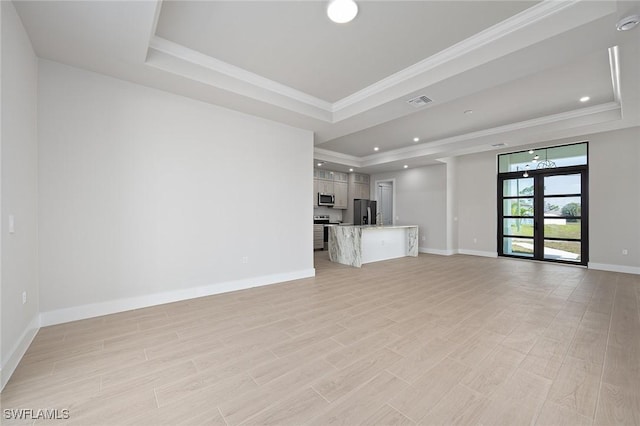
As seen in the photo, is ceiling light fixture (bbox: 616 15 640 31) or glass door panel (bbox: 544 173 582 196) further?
glass door panel (bbox: 544 173 582 196)

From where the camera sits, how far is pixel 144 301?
3.38m

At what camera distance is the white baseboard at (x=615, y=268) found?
17.7 feet

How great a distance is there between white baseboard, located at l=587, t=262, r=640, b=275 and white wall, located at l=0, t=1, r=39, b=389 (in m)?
9.07

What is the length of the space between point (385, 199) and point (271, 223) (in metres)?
6.67

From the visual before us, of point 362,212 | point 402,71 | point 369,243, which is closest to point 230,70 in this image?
point 402,71

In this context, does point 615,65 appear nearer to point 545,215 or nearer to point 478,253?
point 545,215

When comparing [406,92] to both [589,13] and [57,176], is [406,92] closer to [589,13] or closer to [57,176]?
[589,13]

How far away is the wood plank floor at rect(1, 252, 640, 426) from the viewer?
5.34 feet

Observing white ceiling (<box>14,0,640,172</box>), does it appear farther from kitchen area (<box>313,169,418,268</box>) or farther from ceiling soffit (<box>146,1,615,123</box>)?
kitchen area (<box>313,169,418,268</box>)

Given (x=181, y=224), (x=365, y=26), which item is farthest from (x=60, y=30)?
(x=365, y=26)

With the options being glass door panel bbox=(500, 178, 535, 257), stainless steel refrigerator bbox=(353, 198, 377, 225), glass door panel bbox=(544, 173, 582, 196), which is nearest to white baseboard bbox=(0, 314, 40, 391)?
stainless steel refrigerator bbox=(353, 198, 377, 225)

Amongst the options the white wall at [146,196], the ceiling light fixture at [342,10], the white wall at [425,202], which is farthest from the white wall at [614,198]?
the white wall at [146,196]

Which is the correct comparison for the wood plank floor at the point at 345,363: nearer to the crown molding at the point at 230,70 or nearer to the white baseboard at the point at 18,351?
the white baseboard at the point at 18,351

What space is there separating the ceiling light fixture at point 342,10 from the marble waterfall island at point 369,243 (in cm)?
431
